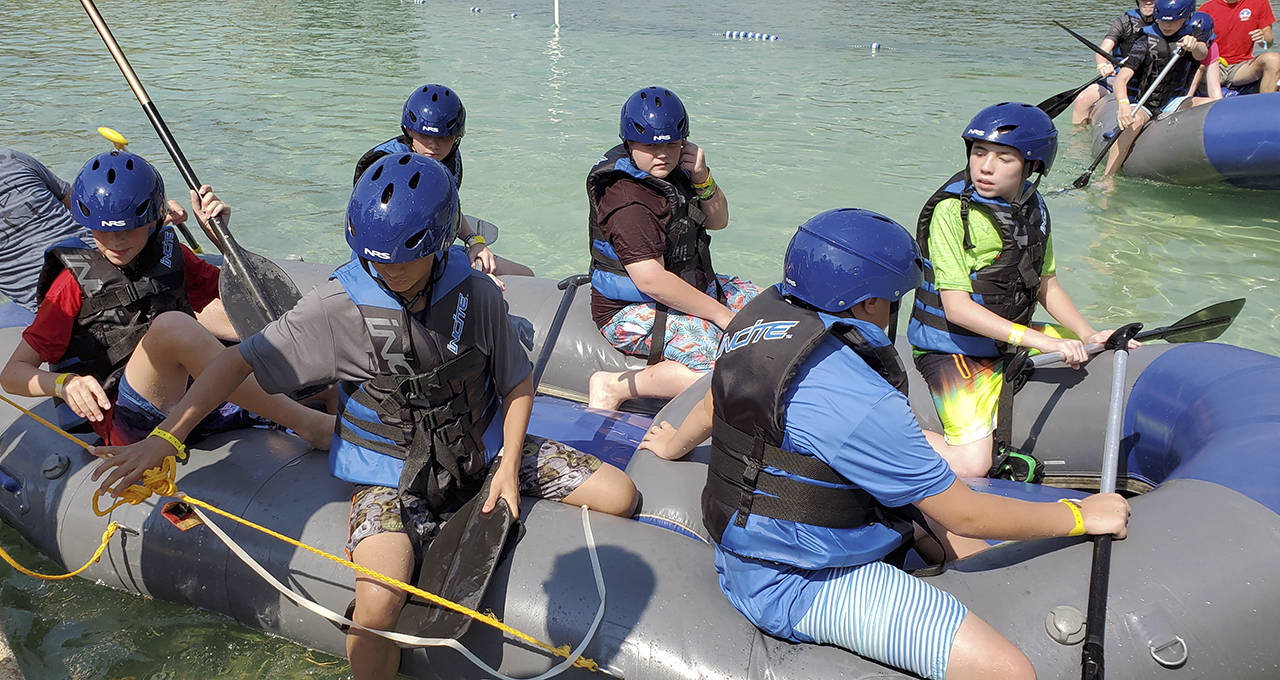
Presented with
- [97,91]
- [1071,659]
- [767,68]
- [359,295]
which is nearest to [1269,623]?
[1071,659]

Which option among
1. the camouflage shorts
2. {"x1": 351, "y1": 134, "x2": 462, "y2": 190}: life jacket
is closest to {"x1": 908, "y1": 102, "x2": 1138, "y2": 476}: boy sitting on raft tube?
the camouflage shorts

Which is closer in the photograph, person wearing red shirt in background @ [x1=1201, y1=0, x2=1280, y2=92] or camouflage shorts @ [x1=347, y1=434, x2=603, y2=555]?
camouflage shorts @ [x1=347, y1=434, x2=603, y2=555]

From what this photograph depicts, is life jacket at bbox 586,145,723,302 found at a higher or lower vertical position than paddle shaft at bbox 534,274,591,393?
higher

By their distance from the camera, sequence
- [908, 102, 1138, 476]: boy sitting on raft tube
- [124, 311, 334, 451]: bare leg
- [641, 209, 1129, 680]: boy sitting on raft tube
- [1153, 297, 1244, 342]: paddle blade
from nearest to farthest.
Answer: [641, 209, 1129, 680]: boy sitting on raft tube < [124, 311, 334, 451]: bare leg < [908, 102, 1138, 476]: boy sitting on raft tube < [1153, 297, 1244, 342]: paddle blade

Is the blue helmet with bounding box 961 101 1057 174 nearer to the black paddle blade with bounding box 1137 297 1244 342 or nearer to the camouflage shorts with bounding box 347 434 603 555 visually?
the black paddle blade with bounding box 1137 297 1244 342

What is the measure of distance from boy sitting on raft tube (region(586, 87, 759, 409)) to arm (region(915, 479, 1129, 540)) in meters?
1.91

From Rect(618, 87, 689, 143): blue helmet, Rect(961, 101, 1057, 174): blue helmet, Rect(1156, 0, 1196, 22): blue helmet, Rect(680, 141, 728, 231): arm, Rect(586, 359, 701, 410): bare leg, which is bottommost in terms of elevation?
Rect(586, 359, 701, 410): bare leg

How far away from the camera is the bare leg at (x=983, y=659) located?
7.52 ft

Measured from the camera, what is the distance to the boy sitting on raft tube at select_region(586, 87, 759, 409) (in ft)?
13.5

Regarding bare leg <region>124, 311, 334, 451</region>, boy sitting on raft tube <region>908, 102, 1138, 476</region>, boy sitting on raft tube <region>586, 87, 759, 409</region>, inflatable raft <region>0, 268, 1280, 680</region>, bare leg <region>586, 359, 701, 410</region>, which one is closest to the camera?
inflatable raft <region>0, 268, 1280, 680</region>

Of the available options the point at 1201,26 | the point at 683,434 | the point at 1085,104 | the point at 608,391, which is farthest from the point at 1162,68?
the point at 683,434

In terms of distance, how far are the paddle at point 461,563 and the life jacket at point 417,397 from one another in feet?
0.44

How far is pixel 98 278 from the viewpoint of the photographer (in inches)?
129

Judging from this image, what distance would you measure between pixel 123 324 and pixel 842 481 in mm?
2558
